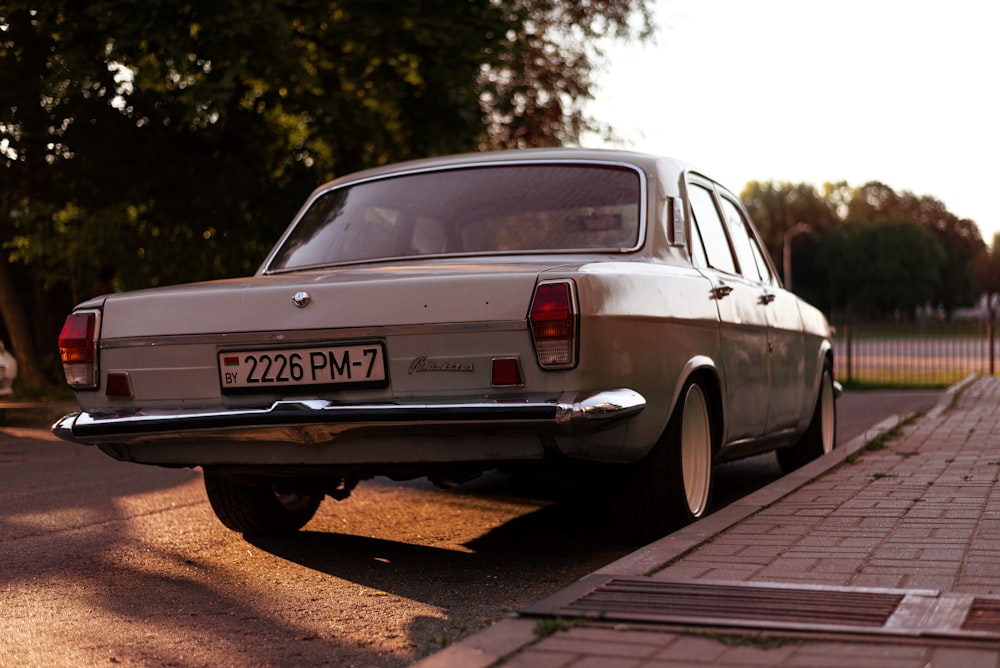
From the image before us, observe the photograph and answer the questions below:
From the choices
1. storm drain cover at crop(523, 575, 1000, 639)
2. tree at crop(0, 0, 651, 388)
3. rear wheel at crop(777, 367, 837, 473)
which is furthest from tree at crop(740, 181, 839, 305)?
storm drain cover at crop(523, 575, 1000, 639)

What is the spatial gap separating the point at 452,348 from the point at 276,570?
58.4 inches

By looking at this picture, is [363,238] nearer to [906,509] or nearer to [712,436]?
[712,436]

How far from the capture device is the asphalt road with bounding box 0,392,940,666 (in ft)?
14.5

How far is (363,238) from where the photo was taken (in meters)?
6.48

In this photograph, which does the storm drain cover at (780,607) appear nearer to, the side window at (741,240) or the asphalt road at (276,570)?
the asphalt road at (276,570)

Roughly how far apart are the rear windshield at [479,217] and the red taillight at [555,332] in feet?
3.41

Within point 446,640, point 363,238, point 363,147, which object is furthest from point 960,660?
point 363,147

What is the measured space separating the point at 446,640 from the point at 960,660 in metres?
1.57

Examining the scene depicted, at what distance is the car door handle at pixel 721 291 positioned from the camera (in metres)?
6.47

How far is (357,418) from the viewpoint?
503 cm

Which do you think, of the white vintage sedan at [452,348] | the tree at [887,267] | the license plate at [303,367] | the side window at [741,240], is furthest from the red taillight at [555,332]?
the tree at [887,267]

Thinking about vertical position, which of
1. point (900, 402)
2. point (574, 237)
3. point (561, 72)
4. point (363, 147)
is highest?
point (561, 72)

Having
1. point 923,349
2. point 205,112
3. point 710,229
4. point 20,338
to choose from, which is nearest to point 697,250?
point 710,229

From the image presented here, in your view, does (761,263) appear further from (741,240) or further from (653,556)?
(653,556)
